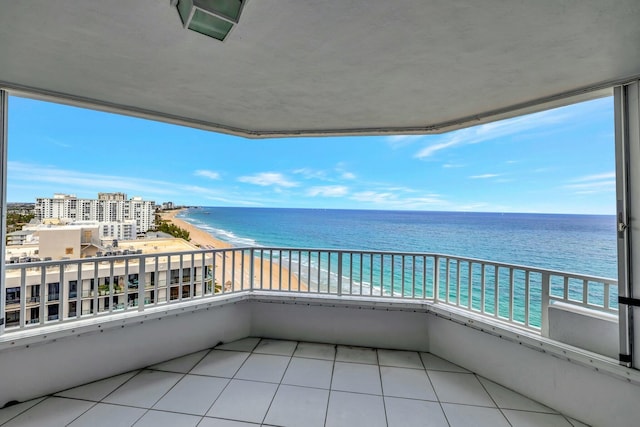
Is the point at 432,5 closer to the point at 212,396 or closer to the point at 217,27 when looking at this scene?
the point at 217,27

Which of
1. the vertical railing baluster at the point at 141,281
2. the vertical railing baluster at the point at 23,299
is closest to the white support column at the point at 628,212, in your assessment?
the vertical railing baluster at the point at 141,281

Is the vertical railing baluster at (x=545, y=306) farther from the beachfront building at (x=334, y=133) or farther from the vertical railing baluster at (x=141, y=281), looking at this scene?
the vertical railing baluster at (x=141, y=281)

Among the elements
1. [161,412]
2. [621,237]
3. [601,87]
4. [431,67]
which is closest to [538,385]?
[621,237]

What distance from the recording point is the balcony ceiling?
104 cm

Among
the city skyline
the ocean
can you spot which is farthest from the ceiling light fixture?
the ocean

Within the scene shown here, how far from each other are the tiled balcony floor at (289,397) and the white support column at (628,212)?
739mm

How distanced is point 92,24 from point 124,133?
15.0 m

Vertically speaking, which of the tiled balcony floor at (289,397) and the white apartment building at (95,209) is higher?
the white apartment building at (95,209)

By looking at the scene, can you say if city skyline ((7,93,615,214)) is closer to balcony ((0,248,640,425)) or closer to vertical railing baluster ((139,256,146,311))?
vertical railing baluster ((139,256,146,311))

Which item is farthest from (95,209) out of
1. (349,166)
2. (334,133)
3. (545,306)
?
(349,166)

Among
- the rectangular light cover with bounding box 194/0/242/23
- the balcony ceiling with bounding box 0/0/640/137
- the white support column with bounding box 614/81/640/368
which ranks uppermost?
the balcony ceiling with bounding box 0/0/640/137

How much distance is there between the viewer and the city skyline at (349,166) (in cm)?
1206

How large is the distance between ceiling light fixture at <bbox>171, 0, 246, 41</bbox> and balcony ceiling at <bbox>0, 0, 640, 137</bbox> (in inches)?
1.9

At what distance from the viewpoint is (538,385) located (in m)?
1.86
